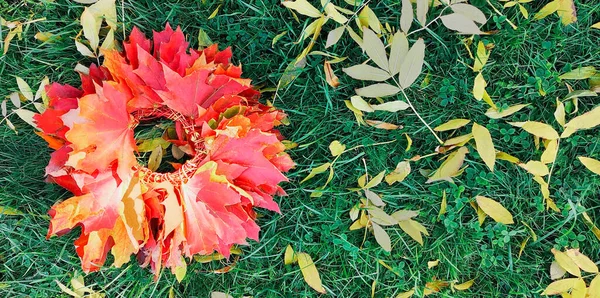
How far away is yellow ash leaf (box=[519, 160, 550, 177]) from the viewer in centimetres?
116

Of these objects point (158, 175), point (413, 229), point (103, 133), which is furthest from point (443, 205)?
point (103, 133)

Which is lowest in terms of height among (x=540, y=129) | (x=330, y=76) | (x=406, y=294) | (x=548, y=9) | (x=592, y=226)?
(x=406, y=294)

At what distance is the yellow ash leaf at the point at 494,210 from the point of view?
3.94 ft

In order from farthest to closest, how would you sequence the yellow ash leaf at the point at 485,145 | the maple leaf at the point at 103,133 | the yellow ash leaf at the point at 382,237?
1. the yellow ash leaf at the point at 382,237
2. the yellow ash leaf at the point at 485,145
3. the maple leaf at the point at 103,133

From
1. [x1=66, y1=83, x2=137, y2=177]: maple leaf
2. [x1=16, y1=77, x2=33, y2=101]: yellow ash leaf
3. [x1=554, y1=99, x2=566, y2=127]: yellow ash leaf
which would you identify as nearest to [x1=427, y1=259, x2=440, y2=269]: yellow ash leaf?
[x1=554, y1=99, x2=566, y2=127]: yellow ash leaf

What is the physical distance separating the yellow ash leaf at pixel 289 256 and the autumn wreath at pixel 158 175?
20 cm

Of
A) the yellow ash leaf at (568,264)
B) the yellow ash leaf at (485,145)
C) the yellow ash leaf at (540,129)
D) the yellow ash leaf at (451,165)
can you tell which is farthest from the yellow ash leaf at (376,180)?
the yellow ash leaf at (568,264)

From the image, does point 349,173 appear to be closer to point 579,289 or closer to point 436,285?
point 436,285

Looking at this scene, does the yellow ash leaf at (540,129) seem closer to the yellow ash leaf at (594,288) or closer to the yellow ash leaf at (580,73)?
the yellow ash leaf at (580,73)

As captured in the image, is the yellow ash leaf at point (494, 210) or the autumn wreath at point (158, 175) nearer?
the autumn wreath at point (158, 175)

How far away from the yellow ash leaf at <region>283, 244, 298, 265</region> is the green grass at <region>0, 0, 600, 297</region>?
0.7 inches

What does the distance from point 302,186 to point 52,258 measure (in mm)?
674

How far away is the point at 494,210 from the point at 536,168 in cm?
14

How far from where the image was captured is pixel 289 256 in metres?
1.27
